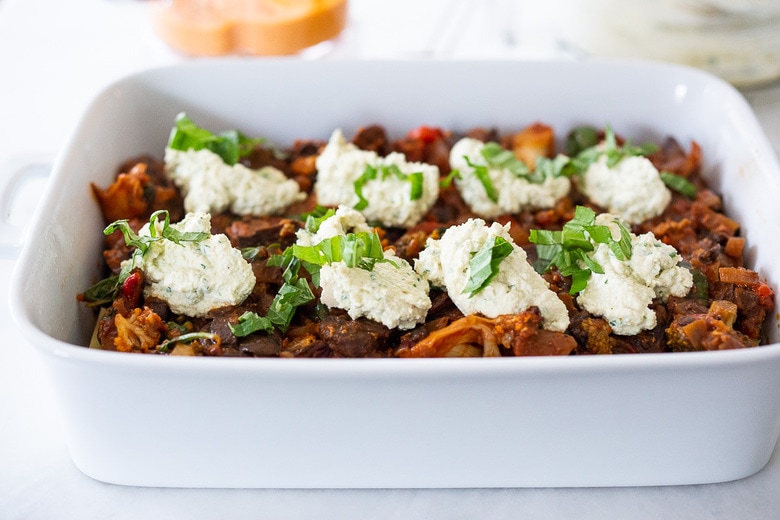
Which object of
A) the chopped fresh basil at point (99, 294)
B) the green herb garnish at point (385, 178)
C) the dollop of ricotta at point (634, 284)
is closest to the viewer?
the dollop of ricotta at point (634, 284)

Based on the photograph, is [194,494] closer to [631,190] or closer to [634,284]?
[634,284]

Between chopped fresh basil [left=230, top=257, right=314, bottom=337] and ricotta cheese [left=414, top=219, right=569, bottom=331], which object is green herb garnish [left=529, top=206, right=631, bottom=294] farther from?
chopped fresh basil [left=230, top=257, right=314, bottom=337]

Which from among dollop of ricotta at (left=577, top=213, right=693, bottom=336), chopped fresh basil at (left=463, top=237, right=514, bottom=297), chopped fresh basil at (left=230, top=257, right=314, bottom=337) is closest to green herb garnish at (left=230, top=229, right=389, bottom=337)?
chopped fresh basil at (left=230, top=257, right=314, bottom=337)

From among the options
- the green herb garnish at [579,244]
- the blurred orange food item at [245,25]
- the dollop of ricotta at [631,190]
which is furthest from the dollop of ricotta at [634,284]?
the blurred orange food item at [245,25]

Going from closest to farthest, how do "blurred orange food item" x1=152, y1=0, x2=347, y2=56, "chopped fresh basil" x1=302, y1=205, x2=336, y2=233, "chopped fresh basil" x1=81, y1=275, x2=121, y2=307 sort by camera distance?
1. "chopped fresh basil" x1=81, y1=275, x2=121, y2=307
2. "chopped fresh basil" x1=302, y1=205, x2=336, y2=233
3. "blurred orange food item" x1=152, y1=0, x2=347, y2=56

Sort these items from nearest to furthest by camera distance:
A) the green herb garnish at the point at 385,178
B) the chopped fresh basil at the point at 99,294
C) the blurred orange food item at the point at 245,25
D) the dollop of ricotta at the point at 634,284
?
the dollop of ricotta at the point at 634,284 → the chopped fresh basil at the point at 99,294 → the green herb garnish at the point at 385,178 → the blurred orange food item at the point at 245,25

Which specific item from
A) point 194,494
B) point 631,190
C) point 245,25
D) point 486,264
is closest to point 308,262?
point 486,264

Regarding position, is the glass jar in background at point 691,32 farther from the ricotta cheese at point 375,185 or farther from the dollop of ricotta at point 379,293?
the dollop of ricotta at point 379,293
